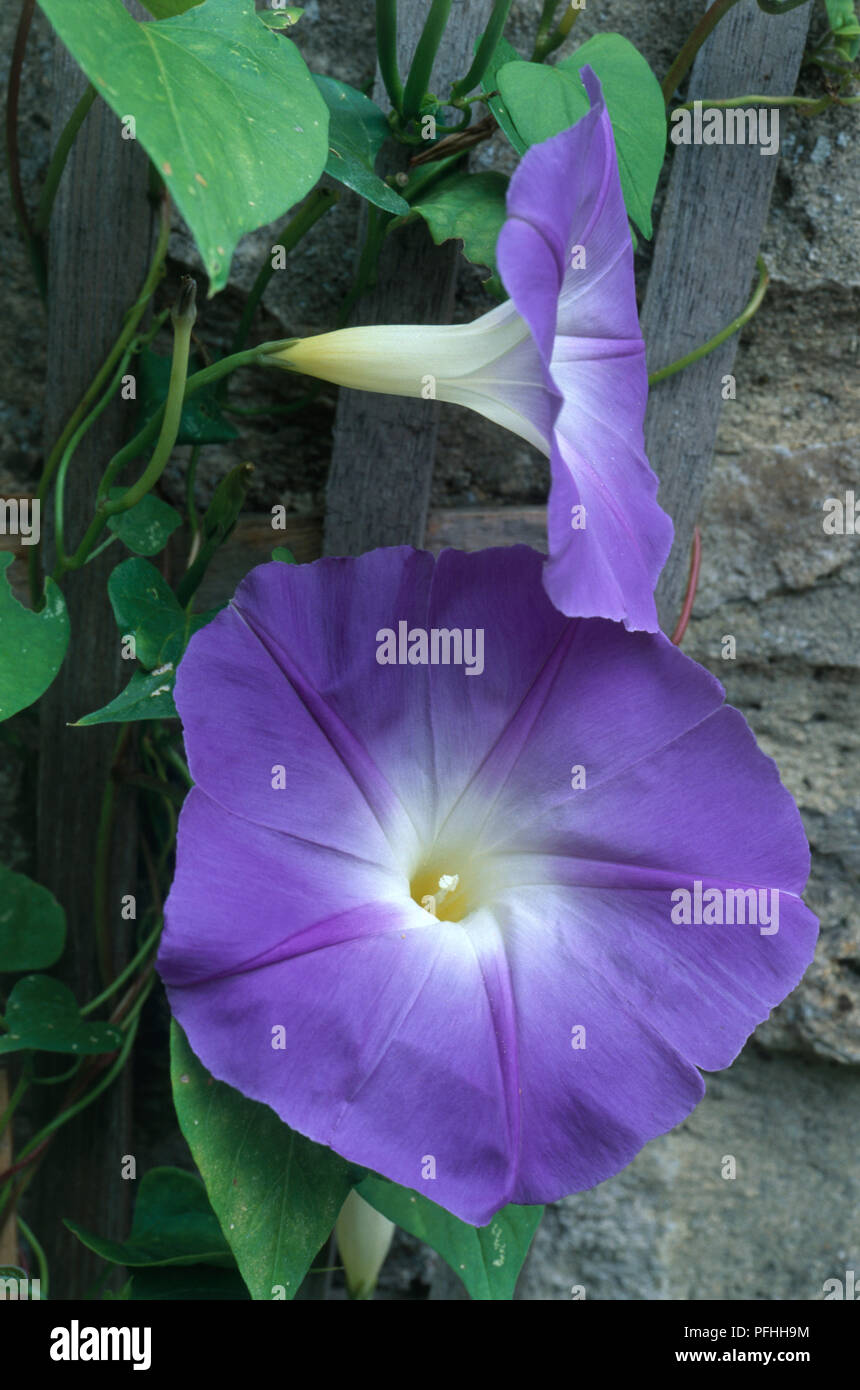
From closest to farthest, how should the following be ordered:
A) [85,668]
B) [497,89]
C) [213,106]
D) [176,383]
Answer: [213,106]
[176,383]
[497,89]
[85,668]

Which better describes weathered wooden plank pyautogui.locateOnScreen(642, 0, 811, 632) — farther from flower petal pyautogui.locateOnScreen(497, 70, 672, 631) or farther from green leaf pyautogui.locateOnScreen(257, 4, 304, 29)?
green leaf pyautogui.locateOnScreen(257, 4, 304, 29)

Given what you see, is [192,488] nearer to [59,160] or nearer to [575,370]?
[59,160]

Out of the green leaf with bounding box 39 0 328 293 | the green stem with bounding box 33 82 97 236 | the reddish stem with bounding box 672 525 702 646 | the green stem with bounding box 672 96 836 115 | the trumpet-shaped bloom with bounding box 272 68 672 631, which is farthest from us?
the reddish stem with bounding box 672 525 702 646

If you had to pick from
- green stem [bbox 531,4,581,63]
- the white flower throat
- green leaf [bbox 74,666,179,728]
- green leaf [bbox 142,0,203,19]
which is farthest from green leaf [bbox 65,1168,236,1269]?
green stem [bbox 531,4,581,63]

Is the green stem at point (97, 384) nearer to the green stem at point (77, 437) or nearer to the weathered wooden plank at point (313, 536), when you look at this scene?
the green stem at point (77, 437)

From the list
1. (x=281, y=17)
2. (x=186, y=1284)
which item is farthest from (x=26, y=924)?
(x=281, y=17)

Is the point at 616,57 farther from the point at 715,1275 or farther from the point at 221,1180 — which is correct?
the point at 715,1275

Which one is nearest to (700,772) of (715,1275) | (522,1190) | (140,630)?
(522,1190)
